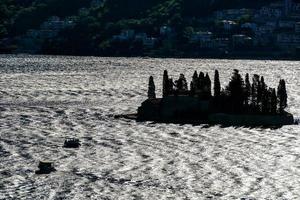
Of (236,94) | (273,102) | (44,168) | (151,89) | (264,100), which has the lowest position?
(44,168)

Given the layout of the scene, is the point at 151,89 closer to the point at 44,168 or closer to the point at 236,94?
the point at 236,94

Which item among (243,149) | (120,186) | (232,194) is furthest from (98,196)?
(243,149)

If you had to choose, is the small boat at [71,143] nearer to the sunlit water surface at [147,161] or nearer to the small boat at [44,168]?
the sunlit water surface at [147,161]

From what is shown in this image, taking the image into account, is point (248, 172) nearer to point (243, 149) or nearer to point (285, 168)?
point (285, 168)

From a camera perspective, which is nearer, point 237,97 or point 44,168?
point 44,168

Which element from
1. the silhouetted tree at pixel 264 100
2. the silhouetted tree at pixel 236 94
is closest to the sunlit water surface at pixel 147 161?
the silhouetted tree at pixel 264 100

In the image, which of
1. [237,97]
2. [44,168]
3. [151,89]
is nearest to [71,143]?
[44,168]

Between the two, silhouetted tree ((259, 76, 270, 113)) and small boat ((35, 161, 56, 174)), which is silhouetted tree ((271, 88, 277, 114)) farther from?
small boat ((35, 161, 56, 174))

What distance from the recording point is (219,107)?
190 metres

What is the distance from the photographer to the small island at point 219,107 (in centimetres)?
18088

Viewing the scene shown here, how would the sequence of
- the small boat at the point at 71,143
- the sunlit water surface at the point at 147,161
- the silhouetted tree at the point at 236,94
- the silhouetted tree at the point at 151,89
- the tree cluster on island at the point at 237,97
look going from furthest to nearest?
the silhouetted tree at the point at 151,89 < the silhouetted tree at the point at 236,94 < the tree cluster on island at the point at 237,97 < the small boat at the point at 71,143 < the sunlit water surface at the point at 147,161

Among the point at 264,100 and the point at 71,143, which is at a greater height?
the point at 264,100

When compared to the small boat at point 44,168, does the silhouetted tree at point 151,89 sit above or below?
above

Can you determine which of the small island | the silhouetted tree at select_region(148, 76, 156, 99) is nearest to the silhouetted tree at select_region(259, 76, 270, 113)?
the small island
